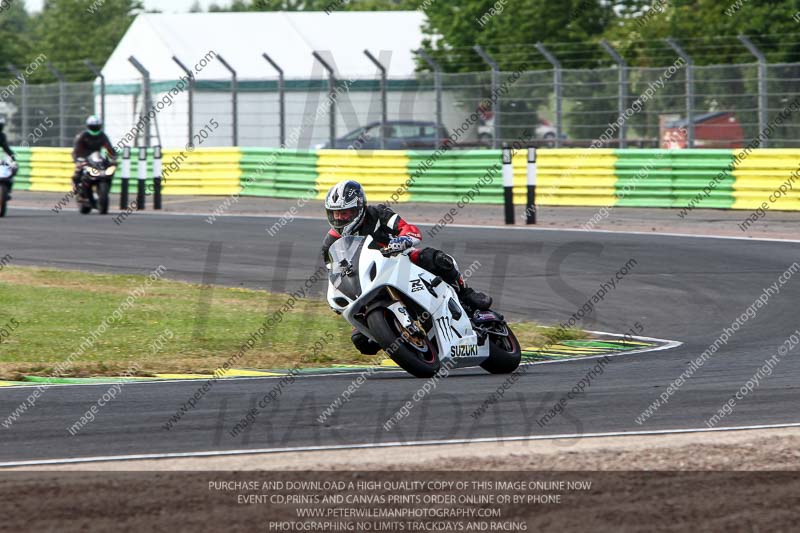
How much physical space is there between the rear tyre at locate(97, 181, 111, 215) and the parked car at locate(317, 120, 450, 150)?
5.72 metres

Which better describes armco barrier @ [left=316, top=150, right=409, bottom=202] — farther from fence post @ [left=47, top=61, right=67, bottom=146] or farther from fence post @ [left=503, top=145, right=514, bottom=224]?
fence post @ [left=47, top=61, right=67, bottom=146]

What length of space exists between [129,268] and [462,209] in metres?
9.40

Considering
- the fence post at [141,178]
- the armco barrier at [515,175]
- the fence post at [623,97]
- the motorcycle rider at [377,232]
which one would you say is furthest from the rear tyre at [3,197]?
the motorcycle rider at [377,232]

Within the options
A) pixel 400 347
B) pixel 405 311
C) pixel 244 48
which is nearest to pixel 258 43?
pixel 244 48

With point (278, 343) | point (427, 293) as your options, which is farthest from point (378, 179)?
point (427, 293)

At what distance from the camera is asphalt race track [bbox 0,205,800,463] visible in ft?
24.5

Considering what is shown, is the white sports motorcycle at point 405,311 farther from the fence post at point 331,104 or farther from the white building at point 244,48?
the white building at point 244,48

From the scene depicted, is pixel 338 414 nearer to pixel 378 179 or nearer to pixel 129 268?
pixel 129 268

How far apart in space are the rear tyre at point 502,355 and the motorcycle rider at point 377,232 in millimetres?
301

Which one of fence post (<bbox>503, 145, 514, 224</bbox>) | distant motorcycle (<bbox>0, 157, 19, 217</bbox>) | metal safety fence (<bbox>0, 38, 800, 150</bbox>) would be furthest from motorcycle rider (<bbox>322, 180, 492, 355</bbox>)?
distant motorcycle (<bbox>0, 157, 19, 217</bbox>)

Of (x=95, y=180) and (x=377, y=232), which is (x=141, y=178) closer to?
(x=95, y=180)

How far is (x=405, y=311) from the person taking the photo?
30.6 feet

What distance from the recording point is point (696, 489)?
596cm

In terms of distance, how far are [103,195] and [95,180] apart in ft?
1.14
